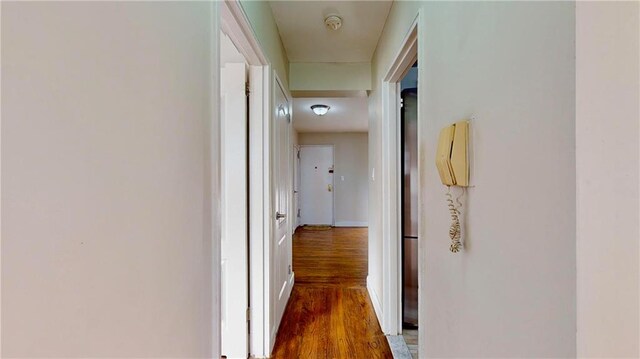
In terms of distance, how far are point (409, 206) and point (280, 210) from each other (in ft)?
3.28

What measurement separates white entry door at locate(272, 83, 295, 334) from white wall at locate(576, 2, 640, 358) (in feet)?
5.76

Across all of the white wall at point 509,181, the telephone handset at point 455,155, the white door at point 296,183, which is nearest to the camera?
the white wall at point 509,181

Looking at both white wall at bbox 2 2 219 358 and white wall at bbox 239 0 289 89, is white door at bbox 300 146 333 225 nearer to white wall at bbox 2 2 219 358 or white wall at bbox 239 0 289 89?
white wall at bbox 239 0 289 89

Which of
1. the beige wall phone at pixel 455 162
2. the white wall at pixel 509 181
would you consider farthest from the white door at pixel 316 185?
the beige wall phone at pixel 455 162

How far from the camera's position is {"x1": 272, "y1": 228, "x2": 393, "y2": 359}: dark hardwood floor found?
200 centimetres

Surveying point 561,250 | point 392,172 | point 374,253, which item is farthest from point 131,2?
point 374,253

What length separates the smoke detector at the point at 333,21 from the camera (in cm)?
202

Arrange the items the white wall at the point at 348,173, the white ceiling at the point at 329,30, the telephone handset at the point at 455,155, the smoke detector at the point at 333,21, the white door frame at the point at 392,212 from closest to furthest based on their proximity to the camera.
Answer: the telephone handset at the point at 455,155
the white ceiling at the point at 329,30
the smoke detector at the point at 333,21
the white door frame at the point at 392,212
the white wall at the point at 348,173

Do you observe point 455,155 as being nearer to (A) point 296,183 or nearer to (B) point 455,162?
(B) point 455,162

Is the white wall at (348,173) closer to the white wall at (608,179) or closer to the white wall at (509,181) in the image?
the white wall at (509,181)

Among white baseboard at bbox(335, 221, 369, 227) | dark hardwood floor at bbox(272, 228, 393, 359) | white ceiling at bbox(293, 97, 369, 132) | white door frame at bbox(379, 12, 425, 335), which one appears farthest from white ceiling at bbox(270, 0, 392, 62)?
white baseboard at bbox(335, 221, 369, 227)

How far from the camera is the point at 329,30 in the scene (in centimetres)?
221

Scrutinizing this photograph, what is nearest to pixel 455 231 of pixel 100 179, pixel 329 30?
pixel 100 179

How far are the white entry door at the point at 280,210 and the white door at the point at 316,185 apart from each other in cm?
408
